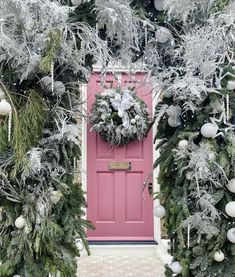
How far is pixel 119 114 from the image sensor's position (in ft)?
12.0

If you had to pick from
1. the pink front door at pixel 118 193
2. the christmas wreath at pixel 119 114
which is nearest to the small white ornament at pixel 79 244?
the christmas wreath at pixel 119 114

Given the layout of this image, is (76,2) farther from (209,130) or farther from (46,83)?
(209,130)

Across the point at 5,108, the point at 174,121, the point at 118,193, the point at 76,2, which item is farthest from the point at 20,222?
the point at 118,193

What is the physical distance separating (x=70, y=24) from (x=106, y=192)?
2.56 meters

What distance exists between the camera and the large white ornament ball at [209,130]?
1769 millimetres

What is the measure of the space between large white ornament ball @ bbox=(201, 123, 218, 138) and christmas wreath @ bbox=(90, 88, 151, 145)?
1905 mm

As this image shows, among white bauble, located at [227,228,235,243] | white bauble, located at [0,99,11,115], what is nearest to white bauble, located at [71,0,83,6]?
white bauble, located at [0,99,11,115]

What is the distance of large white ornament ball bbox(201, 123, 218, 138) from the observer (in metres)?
1.77

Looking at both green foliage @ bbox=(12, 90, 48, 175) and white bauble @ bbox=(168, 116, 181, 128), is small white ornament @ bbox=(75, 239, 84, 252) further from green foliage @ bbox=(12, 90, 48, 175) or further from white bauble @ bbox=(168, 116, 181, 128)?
white bauble @ bbox=(168, 116, 181, 128)

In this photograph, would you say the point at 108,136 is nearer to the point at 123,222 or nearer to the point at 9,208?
the point at 123,222

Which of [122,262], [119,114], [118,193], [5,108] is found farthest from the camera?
[118,193]

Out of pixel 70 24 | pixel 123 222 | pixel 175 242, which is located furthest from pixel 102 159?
pixel 70 24

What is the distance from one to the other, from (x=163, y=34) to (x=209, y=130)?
1.76 ft

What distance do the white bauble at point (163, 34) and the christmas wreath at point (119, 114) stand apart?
1.81 metres
